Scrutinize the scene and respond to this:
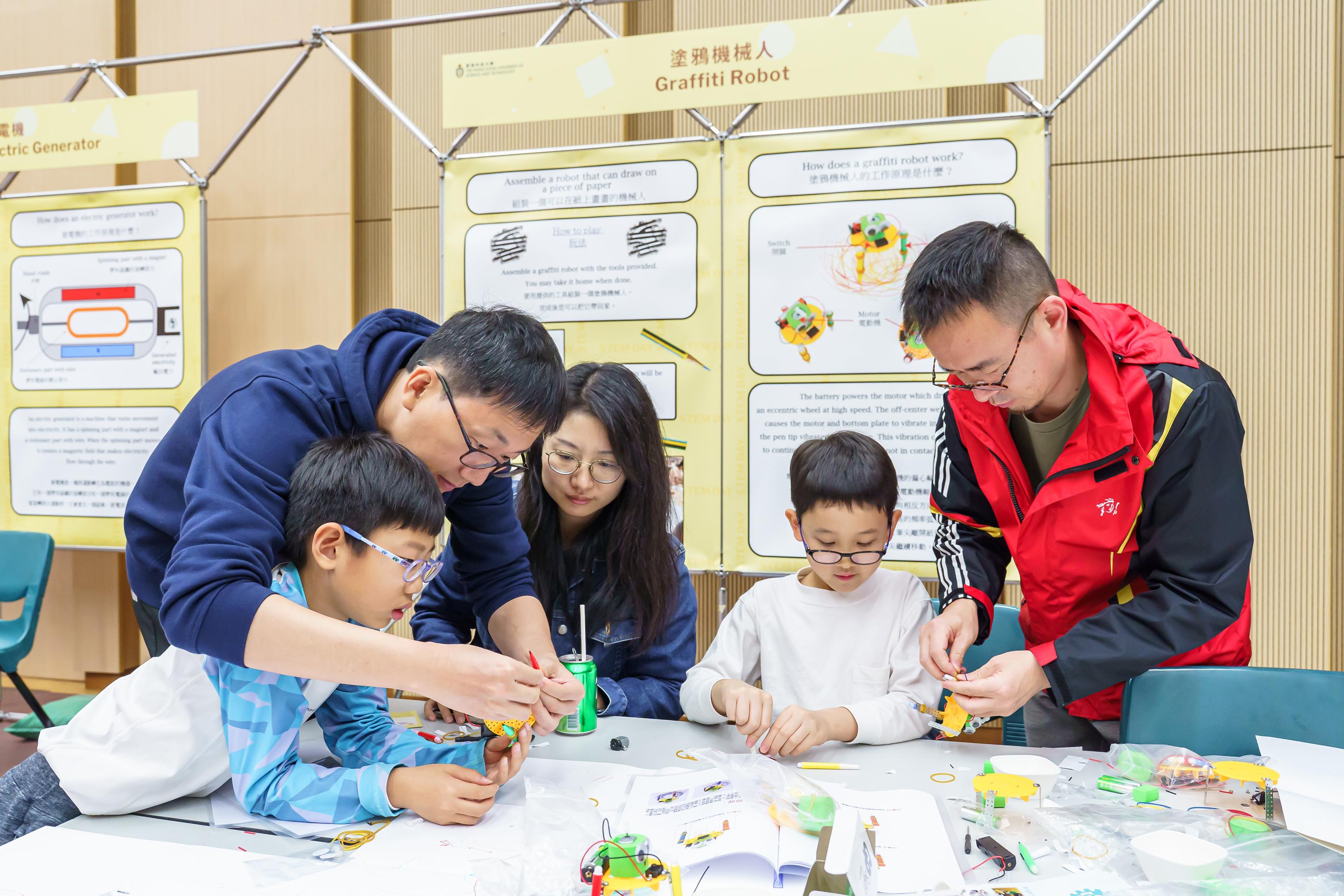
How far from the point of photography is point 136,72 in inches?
160

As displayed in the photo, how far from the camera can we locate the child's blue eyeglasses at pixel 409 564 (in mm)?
1237

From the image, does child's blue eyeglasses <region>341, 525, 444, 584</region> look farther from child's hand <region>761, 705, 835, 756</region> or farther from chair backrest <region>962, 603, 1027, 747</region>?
chair backrest <region>962, 603, 1027, 747</region>

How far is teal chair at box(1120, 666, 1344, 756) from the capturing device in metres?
1.41

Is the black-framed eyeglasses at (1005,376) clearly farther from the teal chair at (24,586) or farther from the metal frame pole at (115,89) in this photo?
the teal chair at (24,586)

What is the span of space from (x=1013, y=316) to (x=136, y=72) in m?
4.40

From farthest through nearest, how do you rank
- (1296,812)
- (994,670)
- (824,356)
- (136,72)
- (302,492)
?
(136,72)
(824,356)
(994,670)
(302,492)
(1296,812)

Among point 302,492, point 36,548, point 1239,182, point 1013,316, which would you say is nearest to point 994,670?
point 1013,316

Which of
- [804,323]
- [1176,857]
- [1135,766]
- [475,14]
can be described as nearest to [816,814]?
[1176,857]

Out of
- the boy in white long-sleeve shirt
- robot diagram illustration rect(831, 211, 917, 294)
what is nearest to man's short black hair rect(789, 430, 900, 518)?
the boy in white long-sleeve shirt

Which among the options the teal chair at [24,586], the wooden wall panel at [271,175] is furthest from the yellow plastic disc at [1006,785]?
the teal chair at [24,586]

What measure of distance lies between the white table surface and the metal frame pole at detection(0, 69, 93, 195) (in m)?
3.10

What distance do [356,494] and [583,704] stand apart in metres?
0.55

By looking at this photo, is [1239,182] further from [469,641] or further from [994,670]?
[469,641]

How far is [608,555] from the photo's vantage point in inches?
74.3
